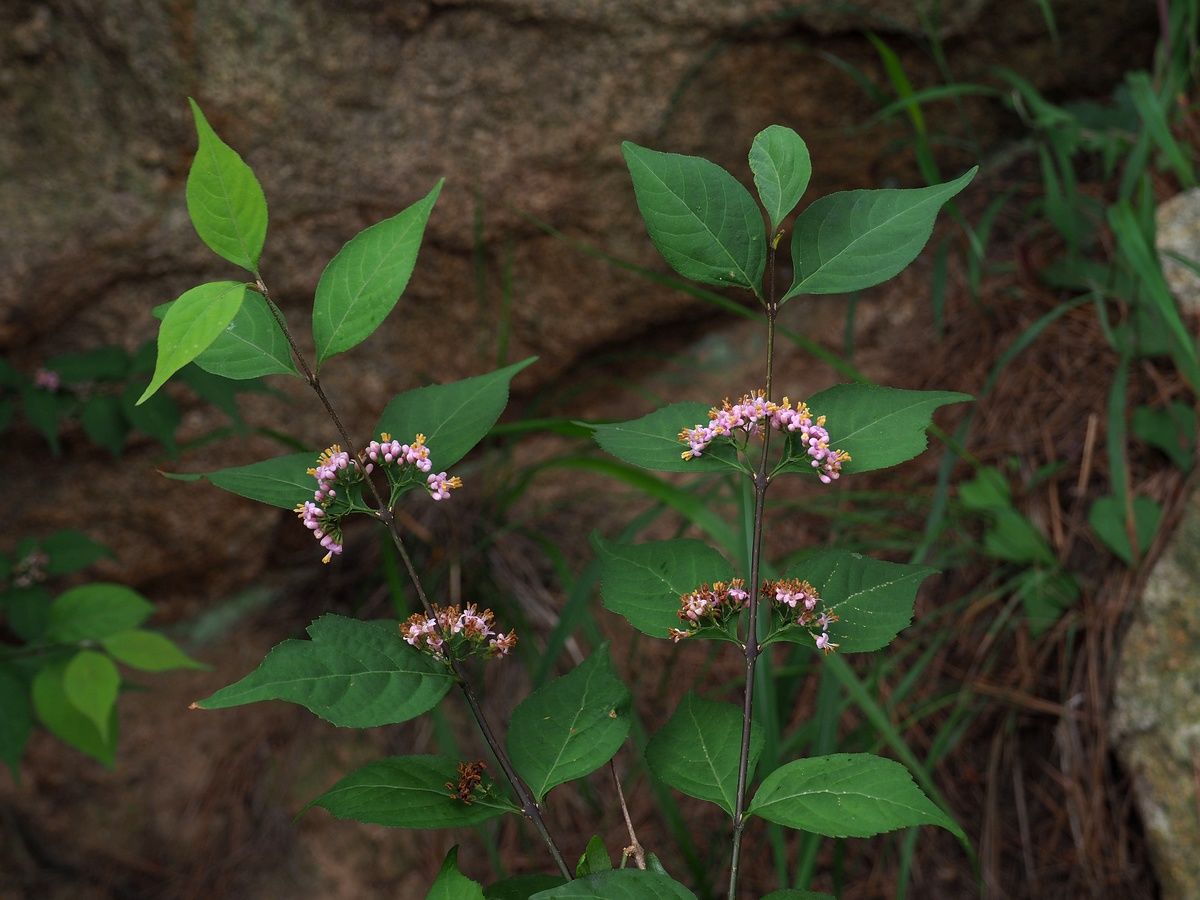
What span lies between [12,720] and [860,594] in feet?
4.16

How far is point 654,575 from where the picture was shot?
0.83m

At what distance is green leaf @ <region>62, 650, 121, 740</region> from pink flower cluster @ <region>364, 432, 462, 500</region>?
920 mm

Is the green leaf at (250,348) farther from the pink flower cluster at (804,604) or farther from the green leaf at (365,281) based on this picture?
the pink flower cluster at (804,604)

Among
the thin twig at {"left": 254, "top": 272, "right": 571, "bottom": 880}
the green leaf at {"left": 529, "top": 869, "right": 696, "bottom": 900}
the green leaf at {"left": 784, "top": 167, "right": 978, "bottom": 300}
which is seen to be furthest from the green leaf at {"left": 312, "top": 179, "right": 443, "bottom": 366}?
the green leaf at {"left": 529, "top": 869, "right": 696, "bottom": 900}

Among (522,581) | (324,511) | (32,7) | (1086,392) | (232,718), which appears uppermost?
(32,7)

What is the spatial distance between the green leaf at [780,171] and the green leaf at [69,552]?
135 cm

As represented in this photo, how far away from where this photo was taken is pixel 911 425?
2.52ft

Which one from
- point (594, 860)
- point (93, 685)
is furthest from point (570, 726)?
point (93, 685)

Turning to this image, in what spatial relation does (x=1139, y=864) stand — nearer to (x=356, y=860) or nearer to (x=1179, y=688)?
(x=1179, y=688)

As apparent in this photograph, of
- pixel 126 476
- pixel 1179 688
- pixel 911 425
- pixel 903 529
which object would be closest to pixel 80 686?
pixel 126 476

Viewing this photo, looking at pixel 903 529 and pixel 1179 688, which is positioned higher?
pixel 903 529

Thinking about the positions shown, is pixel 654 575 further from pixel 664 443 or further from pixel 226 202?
pixel 226 202

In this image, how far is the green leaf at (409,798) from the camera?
74 cm

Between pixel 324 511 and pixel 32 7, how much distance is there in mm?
1674
